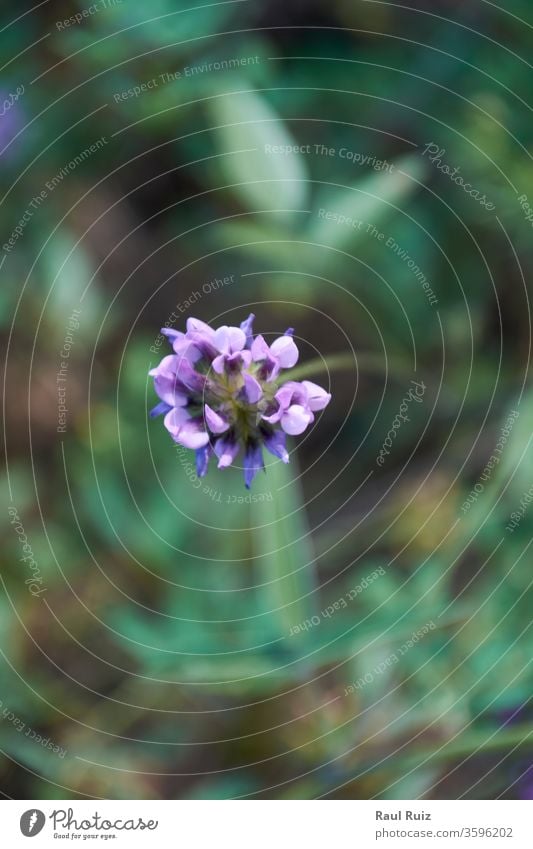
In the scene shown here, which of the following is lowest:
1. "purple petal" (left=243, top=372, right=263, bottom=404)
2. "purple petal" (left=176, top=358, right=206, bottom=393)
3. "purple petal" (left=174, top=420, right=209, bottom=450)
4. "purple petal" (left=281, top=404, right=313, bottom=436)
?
"purple petal" (left=174, top=420, right=209, bottom=450)

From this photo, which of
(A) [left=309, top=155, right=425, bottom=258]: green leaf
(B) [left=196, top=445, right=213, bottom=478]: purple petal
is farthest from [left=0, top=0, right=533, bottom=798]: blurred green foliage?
(B) [left=196, top=445, right=213, bottom=478]: purple petal

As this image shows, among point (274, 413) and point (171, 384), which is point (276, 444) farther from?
point (171, 384)

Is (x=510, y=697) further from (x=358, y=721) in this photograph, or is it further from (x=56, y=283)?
(x=56, y=283)

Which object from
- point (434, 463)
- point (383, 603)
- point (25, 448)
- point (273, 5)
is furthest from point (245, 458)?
point (273, 5)
